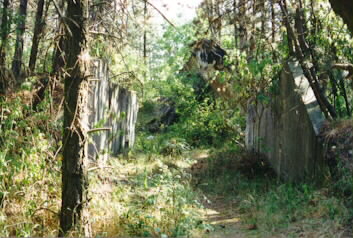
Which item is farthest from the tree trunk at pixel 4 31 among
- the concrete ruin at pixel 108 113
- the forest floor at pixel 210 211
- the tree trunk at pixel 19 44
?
the forest floor at pixel 210 211

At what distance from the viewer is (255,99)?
351 inches

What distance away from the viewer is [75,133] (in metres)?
4.06

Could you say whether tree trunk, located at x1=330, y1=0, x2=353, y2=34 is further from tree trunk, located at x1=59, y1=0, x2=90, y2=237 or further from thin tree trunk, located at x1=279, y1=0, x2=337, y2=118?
thin tree trunk, located at x1=279, y1=0, x2=337, y2=118

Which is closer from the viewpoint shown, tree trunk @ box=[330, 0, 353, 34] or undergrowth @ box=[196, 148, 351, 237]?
tree trunk @ box=[330, 0, 353, 34]

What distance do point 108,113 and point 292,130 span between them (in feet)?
12.7

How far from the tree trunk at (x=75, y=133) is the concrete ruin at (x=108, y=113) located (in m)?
2.11

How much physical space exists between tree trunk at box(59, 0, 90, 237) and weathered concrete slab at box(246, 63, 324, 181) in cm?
390

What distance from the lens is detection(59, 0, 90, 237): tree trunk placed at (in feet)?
13.2

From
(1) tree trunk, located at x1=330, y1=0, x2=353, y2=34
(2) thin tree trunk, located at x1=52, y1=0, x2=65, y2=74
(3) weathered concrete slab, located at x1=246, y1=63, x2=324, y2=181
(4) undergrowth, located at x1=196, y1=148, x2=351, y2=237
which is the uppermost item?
(2) thin tree trunk, located at x1=52, y1=0, x2=65, y2=74

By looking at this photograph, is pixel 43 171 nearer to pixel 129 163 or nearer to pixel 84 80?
pixel 84 80

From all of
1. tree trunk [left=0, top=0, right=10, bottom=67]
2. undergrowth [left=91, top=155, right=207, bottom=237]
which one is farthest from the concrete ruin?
tree trunk [left=0, top=0, right=10, bottom=67]

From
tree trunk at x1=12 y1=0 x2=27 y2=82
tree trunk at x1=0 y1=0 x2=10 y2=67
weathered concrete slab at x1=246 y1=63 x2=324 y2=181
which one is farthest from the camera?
weathered concrete slab at x1=246 y1=63 x2=324 y2=181

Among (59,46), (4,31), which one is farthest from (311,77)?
(4,31)

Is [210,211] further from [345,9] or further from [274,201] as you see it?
[345,9]
